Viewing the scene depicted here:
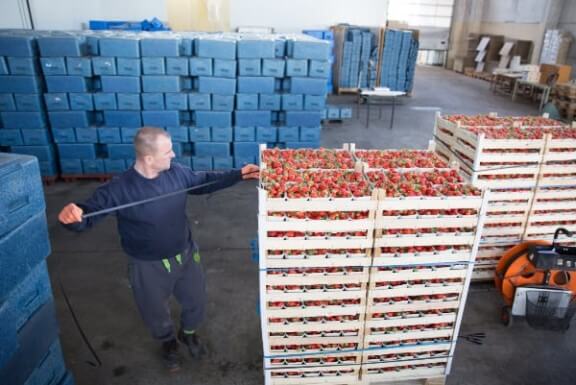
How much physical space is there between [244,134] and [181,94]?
1.46m

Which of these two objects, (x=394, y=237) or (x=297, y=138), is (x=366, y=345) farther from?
(x=297, y=138)

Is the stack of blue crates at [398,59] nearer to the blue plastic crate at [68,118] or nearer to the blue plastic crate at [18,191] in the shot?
the blue plastic crate at [68,118]

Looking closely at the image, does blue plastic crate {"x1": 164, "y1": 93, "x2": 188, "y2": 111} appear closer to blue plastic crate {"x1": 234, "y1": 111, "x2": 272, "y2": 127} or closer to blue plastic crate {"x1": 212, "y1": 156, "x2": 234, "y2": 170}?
blue plastic crate {"x1": 234, "y1": 111, "x2": 272, "y2": 127}

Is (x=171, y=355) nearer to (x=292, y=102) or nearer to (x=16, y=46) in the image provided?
(x=292, y=102)

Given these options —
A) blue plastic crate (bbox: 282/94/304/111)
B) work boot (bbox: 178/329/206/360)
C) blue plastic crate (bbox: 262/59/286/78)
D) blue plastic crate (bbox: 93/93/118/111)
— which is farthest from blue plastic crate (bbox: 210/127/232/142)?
work boot (bbox: 178/329/206/360)

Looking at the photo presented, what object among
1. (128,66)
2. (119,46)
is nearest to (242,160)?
(128,66)

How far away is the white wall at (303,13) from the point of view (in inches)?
704

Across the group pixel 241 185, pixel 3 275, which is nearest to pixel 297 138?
pixel 241 185

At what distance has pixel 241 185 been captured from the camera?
912 cm

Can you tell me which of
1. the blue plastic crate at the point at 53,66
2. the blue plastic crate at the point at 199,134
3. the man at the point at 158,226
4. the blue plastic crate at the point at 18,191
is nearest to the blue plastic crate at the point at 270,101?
the blue plastic crate at the point at 199,134

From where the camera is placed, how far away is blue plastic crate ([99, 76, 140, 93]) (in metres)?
8.30

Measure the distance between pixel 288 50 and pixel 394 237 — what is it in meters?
6.19

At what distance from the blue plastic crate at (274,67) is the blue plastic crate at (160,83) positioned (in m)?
1.68

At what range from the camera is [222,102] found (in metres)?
8.77
